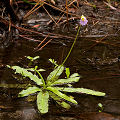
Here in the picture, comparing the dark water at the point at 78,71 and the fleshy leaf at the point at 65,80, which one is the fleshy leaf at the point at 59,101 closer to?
the dark water at the point at 78,71

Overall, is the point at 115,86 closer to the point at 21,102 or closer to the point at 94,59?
the point at 94,59

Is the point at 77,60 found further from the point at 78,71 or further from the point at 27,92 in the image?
the point at 27,92

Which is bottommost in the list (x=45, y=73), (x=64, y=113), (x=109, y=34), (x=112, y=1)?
(x=64, y=113)

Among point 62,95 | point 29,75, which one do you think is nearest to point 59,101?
point 62,95

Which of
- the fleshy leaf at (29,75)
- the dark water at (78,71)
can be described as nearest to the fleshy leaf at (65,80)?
the dark water at (78,71)

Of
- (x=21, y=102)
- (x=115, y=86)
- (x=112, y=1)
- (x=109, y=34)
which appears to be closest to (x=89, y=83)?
(x=115, y=86)

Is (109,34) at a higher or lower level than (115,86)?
higher

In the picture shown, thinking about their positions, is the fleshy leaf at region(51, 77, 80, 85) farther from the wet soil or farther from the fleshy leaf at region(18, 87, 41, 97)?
the fleshy leaf at region(18, 87, 41, 97)
